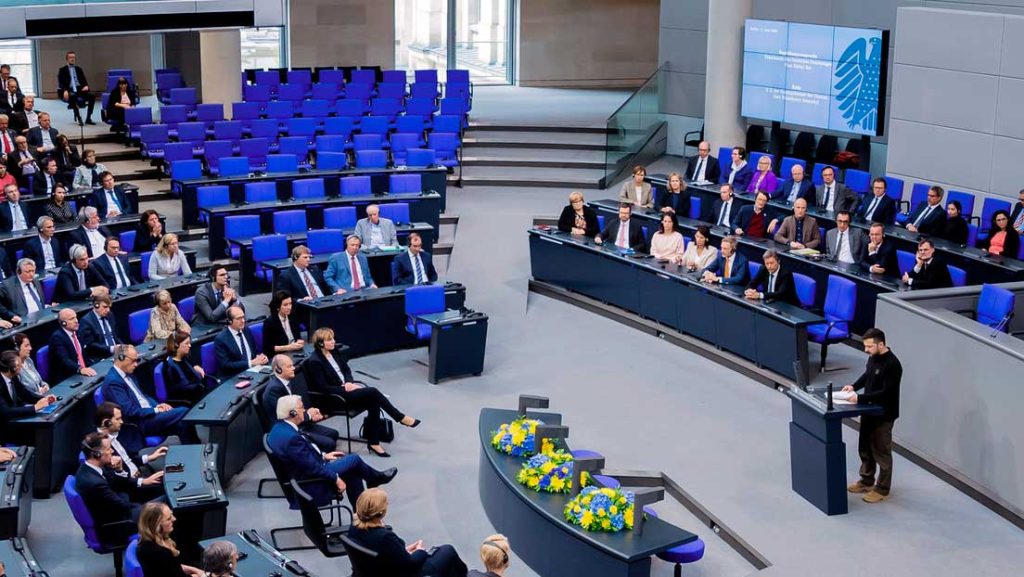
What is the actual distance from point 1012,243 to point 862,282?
2.07m

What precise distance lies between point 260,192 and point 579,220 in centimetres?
410

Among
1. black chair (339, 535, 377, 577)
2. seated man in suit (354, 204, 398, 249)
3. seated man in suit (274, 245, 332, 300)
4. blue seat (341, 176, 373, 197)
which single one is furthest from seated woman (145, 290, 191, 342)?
blue seat (341, 176, 373, 197)

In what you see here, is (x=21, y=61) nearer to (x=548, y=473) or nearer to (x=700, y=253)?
(x=700, y=253)

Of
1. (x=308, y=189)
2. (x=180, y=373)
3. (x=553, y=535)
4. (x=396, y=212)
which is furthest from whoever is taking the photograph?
(x=308, y=189)

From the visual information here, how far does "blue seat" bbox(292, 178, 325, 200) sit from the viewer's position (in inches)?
666

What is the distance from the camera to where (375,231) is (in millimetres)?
15227

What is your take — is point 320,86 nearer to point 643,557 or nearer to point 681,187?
point 681,187

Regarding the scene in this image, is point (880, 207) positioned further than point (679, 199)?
No

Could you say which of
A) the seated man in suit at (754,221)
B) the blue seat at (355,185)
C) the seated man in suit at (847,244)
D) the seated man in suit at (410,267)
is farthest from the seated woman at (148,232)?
the seated man in suit at (847,244)

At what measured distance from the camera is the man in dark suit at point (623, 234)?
15.3 m

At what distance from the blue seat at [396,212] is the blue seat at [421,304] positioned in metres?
2.97

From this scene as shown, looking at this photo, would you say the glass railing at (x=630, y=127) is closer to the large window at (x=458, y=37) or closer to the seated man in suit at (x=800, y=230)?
the seated man in suit at (x=800, y=230)

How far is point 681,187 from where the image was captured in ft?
54.7

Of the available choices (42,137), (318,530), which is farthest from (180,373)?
(42,137)
